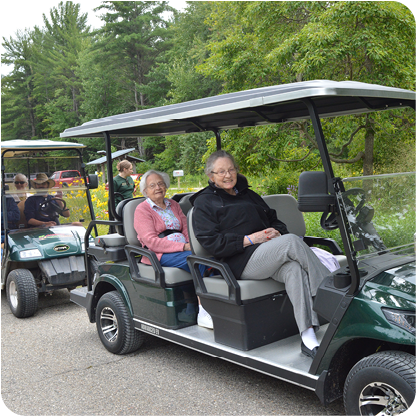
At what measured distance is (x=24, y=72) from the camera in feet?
148

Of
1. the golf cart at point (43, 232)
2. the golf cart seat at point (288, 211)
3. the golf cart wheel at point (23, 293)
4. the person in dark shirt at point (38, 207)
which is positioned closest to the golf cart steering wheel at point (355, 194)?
the golf cart seat at point (288, 211)

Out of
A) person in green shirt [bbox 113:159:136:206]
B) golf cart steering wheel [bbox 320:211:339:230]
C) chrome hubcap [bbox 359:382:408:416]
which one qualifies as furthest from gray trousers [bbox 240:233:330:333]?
person in green shirt [bbox 113:159:136:206]

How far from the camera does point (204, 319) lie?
11.3ft

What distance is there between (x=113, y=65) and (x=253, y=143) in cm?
2961

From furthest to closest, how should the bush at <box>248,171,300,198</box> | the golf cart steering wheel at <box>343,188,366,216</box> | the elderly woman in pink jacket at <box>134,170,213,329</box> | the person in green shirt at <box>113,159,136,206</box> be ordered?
1. the bush at <box>248,171,300,198</box>
2. the person in green shirt at <box>113,159,136,206</box>
3. the elderly woman in pink jacket at <box>134,170,213,329</box>
4. the golf cart steering wheel at <box>343,188,366,216</box>

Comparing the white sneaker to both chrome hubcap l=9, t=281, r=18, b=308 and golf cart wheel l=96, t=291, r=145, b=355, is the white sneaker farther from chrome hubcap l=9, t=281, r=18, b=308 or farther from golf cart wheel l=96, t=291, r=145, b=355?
chrome hubcap l=9, t=281, r=18, b=308

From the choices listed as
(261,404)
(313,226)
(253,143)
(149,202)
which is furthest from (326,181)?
(253,143)

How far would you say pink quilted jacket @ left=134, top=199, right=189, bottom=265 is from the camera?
3.71 metres

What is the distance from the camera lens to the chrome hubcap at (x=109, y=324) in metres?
4.04

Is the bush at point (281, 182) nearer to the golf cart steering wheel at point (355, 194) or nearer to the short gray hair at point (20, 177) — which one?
the short gray hair at point (20, 177)

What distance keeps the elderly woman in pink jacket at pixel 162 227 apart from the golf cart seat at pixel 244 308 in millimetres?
261

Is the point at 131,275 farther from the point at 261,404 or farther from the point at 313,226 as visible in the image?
the point at 313,226

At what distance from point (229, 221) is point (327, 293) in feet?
3.33

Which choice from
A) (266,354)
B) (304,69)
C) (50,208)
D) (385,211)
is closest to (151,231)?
(266,354)
